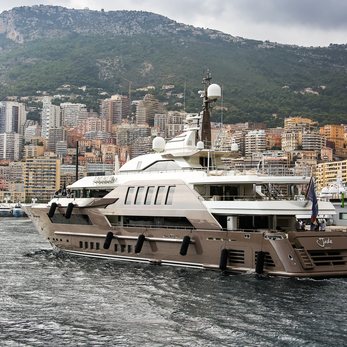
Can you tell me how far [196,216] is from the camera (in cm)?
2283

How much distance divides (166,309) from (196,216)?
667 cm

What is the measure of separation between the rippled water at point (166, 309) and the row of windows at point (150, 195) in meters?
2.65

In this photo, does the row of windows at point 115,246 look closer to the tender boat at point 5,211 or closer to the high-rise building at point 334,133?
the tender boat at point 5,211

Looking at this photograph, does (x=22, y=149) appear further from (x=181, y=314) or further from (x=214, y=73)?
(x=181, y=314)

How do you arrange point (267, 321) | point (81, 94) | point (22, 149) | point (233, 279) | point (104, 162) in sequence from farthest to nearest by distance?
1. point (81, 94)
2. point (22, 149)
3. point (104, 162)
4. point (233, 279)
5. point (267, 321)

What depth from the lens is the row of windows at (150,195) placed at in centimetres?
2405

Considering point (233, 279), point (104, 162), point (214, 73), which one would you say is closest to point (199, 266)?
point (233, 279)

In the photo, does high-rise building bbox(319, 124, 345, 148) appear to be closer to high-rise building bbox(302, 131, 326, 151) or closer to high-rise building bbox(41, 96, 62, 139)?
high-rise building bbox(302, 131, 326, 151)

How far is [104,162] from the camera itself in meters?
130

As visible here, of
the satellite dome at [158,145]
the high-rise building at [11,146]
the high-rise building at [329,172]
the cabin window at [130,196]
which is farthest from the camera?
the high-rise building at [11,146]

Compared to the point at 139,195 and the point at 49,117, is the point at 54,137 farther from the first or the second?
the point at 139,195

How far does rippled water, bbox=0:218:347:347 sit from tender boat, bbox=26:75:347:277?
2.35 feet

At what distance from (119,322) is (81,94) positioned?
186492 mm

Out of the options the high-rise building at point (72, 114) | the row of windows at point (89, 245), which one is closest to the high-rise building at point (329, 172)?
the row of windows at point (89, 245)
